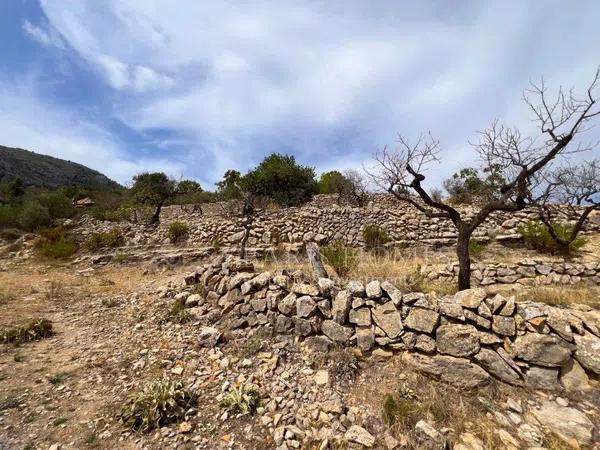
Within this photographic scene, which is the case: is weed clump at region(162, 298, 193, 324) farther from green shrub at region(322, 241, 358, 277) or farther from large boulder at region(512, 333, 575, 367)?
large boulder at region(512, 333, 575, 367)

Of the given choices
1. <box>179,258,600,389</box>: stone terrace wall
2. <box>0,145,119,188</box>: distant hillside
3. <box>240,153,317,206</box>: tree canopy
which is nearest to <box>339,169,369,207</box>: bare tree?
<box>240,153,317,206</box>: tree canopy

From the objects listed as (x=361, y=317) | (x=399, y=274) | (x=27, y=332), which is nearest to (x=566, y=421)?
(x=361, y=317)

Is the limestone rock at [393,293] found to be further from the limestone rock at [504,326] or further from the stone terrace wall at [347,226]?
the stone terrace wall at [347,226]

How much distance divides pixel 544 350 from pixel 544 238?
911 centimetres

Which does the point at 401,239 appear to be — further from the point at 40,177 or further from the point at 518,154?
the point at 40,177

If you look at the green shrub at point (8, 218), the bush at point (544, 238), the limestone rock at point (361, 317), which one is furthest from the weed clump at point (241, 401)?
the green shrub at point (8, 218)

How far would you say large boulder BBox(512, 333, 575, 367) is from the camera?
3812 millimetres

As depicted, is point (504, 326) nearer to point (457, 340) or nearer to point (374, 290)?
point (457, 340)

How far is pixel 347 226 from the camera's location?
13648 mm

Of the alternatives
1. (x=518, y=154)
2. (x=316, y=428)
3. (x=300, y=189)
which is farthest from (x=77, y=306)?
(x=300, y=189)

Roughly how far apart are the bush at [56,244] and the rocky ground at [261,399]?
10001mm

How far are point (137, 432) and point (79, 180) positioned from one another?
7512cm

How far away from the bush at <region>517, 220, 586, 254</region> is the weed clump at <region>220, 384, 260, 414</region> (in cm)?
1163

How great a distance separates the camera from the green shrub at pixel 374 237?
41.2ft
